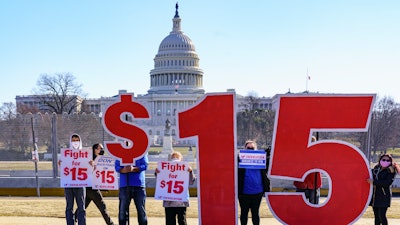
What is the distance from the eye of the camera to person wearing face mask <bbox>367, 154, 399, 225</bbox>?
736cm

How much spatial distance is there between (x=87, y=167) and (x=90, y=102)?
102 metres

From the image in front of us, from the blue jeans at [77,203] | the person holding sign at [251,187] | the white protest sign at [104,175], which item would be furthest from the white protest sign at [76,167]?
the person holding sign at [251,187]

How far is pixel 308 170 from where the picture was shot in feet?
20.8

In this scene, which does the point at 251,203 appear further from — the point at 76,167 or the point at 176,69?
the point at 176,69

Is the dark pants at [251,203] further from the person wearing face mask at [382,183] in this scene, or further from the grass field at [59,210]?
the grass field at [59,210]

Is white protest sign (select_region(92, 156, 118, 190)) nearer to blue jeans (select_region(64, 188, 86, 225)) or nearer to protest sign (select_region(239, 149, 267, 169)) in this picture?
blue jeans (select_region(64, 188, 86, 225))

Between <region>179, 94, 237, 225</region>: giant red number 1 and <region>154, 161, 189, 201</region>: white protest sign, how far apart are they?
60cm

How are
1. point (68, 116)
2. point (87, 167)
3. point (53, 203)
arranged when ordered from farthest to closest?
point (68, 116) < point (53, 203) < point (87, 167)

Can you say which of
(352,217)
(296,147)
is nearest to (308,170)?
(296,147)

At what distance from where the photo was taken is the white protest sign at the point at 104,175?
8.21 metres

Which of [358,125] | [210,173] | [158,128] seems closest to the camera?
[358,125]

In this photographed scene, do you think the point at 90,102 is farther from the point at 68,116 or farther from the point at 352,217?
the point at 352,217

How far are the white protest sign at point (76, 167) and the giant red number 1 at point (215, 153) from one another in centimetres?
231

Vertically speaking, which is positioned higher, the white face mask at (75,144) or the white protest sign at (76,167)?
the white face mask at (75,144)
